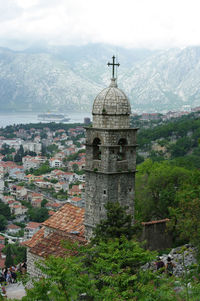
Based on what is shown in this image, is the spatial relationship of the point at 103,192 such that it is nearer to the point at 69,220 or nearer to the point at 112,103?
the point at 69,220

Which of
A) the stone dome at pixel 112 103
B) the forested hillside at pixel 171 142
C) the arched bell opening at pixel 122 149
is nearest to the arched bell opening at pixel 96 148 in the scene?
the arched bell opening at pixel 122 149

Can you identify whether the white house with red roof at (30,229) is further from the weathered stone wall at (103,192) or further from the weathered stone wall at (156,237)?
the weathered stone wall at (103,192)

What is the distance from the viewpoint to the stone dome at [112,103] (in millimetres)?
17391

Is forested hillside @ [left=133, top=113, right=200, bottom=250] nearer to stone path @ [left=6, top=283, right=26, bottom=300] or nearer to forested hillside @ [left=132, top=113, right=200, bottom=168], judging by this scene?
stone path @ [left=6, top=283, right=26, bottom=300]

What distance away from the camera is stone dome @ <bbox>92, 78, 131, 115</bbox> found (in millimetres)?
17391

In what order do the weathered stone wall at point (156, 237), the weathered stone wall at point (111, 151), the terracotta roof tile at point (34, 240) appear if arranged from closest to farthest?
the weathered stone wall at point (111, 151) < the terracotta roof tile at point (34, 240) < the weathered stone wall at point (156, 237)

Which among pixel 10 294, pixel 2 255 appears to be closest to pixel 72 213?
pixel 10 294

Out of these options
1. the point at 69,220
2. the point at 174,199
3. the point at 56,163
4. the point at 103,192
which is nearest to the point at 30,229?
the point at 174,199

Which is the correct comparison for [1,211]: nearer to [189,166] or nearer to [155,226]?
[189,166]

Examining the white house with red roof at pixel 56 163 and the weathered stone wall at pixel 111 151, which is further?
the white house with red roof at pixel 56 163

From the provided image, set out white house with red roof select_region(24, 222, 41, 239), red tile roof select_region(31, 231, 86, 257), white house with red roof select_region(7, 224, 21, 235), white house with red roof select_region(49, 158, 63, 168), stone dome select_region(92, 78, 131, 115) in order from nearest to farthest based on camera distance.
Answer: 1. stone dome select_region(92, 78, 131, 115)
2. red tile roof select_region(31, 231, 86, 257)
3. white house with red roof select_region(24, 222, 41, 239)
4. white house with red roof select_region(7, 224, 21, 235)
5. white house with red roof select_region(49, 158, 63, 168)

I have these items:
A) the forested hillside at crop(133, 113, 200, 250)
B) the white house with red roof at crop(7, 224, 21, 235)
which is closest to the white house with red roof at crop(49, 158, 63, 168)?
the white house with red roof at crop(7, 224, 21, 235)

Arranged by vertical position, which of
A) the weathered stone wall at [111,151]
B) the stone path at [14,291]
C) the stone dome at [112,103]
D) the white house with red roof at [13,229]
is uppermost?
the stone dome at [112,103]

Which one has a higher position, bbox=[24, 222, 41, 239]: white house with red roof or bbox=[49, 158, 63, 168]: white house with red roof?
bbox=[49, 158, 63, 168]: white house with red roof
